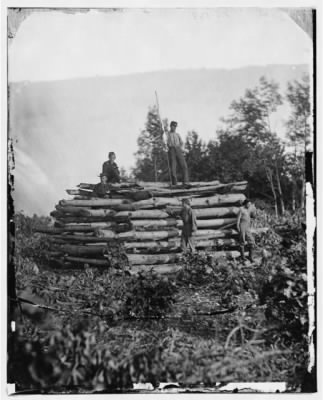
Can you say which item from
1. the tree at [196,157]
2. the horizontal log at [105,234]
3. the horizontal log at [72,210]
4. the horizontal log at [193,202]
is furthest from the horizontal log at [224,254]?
the horizontal log at [72,210]

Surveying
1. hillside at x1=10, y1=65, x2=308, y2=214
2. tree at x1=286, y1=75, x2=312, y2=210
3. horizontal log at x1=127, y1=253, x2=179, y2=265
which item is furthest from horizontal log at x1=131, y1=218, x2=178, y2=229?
tree at x1=286, y1=75, x2=312, y2=210

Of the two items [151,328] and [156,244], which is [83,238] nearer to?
[156,244]

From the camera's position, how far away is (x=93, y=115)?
5.08 m

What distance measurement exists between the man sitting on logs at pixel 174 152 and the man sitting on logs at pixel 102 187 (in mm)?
514

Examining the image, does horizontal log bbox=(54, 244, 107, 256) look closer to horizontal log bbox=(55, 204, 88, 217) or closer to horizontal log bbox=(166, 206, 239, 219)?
horizontal log bbox=(55, 204, 88, 217)

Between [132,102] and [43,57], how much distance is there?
0.77 m

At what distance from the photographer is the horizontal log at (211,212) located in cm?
510

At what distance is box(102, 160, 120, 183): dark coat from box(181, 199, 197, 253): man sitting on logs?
0.55m

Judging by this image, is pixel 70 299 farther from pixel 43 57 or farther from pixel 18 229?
pixel 43 57

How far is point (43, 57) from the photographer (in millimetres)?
5086

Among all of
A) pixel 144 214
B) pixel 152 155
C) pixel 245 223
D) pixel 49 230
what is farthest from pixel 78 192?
pixel 245 223

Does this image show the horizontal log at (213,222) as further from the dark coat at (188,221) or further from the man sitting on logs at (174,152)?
the man sitting on logs at (174,152)
